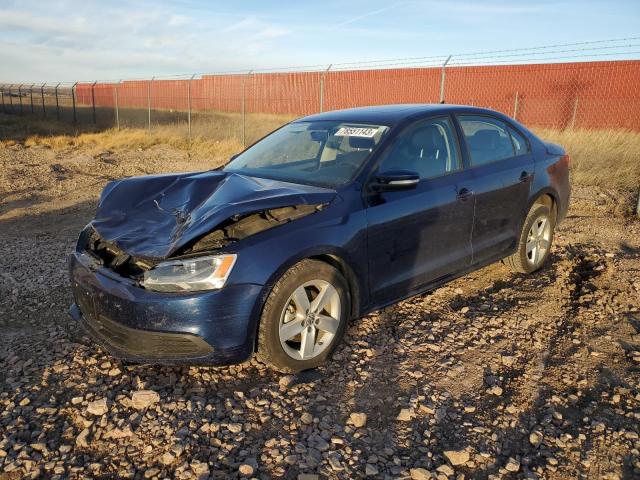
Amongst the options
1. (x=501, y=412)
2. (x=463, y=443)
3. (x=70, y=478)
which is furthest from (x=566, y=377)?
(x=70, y=478)

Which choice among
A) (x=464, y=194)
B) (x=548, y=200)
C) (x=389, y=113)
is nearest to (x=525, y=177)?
(x=548, y=200)

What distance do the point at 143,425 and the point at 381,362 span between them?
59.6 inches

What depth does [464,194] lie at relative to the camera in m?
4.12

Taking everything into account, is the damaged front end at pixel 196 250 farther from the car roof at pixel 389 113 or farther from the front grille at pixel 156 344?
the car roof at pixel 389 113

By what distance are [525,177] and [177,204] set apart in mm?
3039

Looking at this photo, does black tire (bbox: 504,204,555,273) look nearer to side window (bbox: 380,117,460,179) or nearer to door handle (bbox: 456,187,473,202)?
door handle (bbox: 456,187,473,202)

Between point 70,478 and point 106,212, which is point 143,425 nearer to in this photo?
point 70,478

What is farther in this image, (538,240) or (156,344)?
(538,240)

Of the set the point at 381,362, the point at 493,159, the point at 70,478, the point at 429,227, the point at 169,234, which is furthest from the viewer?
the point at 493,159

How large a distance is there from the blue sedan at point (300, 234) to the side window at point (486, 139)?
0.01 m

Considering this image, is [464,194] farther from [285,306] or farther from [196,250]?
[196,250]

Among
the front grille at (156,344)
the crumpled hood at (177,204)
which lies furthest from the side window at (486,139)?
the front grille at (156,344)

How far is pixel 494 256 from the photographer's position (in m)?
4.63

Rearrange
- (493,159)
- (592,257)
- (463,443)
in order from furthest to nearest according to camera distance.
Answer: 1. (592,257)
2. (493,159)
3. (463,443)
